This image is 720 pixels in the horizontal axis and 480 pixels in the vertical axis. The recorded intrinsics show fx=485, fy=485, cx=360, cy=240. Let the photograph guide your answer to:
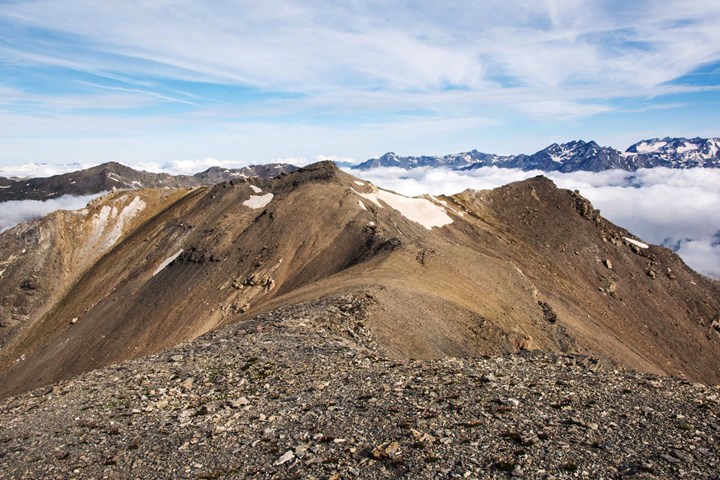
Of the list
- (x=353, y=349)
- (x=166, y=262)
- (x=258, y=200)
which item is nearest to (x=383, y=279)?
(x=353, y=349)

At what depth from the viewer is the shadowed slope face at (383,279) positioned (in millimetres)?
47906

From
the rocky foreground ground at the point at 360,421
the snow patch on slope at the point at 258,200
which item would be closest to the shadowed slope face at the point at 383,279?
the snow patch on slope at the point at 258,200

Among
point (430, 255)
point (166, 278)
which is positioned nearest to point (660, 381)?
point (430, 255)

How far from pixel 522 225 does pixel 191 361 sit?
102686mm

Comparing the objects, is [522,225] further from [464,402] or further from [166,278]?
[464,402]

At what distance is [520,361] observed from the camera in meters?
24.8

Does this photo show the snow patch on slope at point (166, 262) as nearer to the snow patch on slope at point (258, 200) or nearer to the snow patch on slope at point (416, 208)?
the snow patch on slope at point (258, 200)

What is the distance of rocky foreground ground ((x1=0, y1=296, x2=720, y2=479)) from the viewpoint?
15.0 meters

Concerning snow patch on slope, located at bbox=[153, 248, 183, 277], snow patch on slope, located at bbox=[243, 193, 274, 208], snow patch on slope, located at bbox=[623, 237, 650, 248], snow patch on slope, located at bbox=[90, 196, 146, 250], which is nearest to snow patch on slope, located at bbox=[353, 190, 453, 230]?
snow patch on slope, located at bbox=[243, 193, 274, 208]

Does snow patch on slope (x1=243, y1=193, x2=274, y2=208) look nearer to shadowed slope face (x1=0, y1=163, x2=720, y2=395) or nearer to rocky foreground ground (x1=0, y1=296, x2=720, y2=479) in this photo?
shadowed slope face (x1=0, y1=163, x2=720, y2=395)

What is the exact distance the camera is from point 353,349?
27859 millimetres

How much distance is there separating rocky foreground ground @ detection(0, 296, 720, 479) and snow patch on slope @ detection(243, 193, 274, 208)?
67830mm

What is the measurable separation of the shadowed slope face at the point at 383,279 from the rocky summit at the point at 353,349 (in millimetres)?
453

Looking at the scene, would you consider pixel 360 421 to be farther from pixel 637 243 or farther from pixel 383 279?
pixel 637 243
